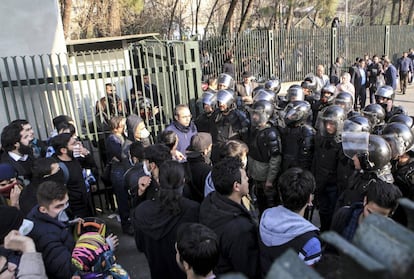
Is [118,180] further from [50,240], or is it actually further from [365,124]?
[365,124]

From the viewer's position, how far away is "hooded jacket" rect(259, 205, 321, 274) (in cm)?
232

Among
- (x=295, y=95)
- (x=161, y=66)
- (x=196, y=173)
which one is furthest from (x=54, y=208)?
(x=295, y=95)

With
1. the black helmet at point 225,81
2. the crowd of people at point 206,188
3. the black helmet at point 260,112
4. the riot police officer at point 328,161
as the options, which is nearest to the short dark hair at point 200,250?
the crowd of people at point 206,188

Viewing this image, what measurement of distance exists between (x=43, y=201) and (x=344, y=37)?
1835 centimetres

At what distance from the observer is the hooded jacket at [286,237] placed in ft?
7.63

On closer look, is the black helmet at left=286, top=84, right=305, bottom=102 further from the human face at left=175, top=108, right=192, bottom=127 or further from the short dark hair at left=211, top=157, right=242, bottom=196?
the short dark hair at left=211, top=157, right=242, bottom=196

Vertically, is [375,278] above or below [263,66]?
above

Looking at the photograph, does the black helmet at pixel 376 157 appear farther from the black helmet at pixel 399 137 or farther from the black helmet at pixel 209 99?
the black helmet at pixel 209 99

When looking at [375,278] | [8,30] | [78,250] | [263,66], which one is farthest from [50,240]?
[263,66]

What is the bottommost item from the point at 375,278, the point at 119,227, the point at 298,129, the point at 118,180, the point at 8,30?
the point at 119,227

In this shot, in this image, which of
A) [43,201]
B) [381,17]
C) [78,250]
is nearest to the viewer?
[78,250]

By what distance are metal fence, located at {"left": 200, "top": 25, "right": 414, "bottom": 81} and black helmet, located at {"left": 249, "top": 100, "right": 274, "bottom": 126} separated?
9718mm

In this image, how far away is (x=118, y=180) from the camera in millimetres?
4973

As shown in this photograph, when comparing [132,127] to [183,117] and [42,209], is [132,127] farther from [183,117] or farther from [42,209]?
[42,209]
